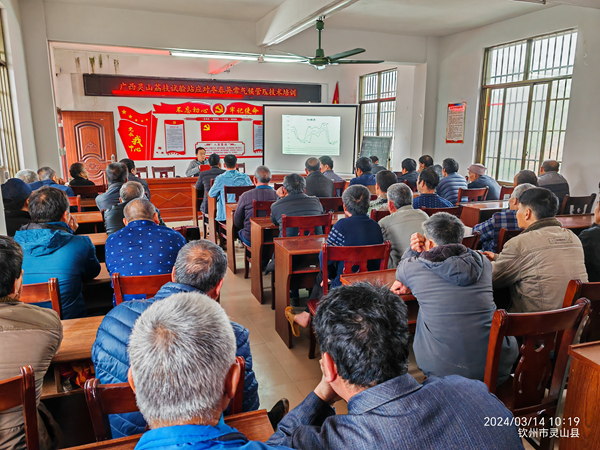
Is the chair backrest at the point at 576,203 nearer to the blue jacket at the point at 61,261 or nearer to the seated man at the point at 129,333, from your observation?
the seated man at the point at 129,333

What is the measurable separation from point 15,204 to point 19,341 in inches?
108

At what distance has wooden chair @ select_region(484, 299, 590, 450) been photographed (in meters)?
1.38

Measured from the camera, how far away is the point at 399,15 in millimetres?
6156

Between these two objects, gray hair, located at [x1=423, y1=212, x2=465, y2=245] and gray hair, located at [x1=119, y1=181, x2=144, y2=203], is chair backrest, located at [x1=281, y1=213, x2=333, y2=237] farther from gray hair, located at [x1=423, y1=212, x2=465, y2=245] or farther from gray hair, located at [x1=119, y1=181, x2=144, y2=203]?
gray hair, located at [x1=423, y1=212, x2=465, y2=245]

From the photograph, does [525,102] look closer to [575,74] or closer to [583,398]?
[575,74]

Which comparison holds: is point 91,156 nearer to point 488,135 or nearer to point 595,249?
point 488,135

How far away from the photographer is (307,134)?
8055 mm

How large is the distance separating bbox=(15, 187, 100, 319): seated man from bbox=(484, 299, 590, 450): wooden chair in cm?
195

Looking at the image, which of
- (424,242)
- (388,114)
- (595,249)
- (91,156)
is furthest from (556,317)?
(91,156)

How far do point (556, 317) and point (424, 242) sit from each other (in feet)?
2.33

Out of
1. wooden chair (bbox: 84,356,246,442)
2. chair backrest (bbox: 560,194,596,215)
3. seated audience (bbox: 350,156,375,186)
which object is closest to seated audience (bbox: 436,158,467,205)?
seated audience (bbox: 350,156,375,186)

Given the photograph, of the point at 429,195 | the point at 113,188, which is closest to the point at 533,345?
the point at 429,195

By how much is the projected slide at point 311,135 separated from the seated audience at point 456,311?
6602 mm

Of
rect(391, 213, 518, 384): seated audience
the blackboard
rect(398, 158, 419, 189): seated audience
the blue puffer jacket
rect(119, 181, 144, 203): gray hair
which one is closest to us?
the blue puffer jacket
